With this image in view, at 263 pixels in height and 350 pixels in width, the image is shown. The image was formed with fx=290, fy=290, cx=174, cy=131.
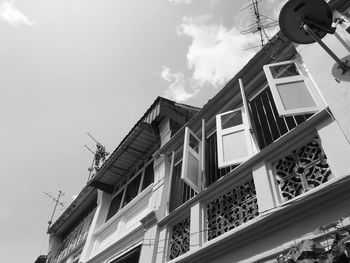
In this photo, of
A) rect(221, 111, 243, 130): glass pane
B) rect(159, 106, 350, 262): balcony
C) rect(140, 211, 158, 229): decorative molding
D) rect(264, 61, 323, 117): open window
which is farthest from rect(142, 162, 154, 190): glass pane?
rect(264, 61, 323, 117): open window

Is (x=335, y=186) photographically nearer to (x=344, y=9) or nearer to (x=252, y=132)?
(x=252, y=132)

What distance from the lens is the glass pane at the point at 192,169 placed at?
5.62 meters

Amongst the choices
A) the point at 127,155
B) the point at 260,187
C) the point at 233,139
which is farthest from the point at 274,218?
the point at 127,155

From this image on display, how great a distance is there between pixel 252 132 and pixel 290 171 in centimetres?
100

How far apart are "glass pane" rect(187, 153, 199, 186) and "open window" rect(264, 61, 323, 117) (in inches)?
85.7

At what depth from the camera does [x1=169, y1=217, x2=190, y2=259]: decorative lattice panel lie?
5.44 metres

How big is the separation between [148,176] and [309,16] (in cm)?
632

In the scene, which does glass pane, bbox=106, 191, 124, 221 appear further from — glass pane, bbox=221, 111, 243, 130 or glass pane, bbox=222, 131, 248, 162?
glass pane, bbox=222, 131, 248, 162

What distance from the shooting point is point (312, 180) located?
3.87 m

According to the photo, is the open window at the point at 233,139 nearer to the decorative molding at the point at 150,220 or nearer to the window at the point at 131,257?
the decorative molding at the point at 150,220

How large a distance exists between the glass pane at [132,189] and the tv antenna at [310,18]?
21.8 ft

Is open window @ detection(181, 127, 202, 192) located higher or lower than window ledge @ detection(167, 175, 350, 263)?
higher

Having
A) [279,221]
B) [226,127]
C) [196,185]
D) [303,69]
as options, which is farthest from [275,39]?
[279,221]

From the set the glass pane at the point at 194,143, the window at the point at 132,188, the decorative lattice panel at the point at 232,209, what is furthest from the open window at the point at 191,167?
the window at the point at 132,188
